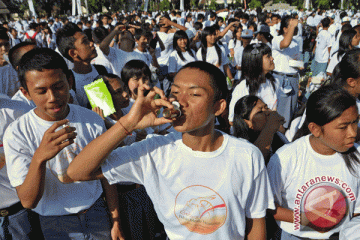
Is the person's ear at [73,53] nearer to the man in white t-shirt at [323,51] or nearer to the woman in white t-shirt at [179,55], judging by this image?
the woman in white t-shirt at [179,55]

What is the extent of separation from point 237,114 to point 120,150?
1487 mm

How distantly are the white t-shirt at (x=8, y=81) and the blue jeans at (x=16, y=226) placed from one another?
6.51 ft

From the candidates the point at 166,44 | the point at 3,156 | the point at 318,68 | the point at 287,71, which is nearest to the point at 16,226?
the point at 3,156

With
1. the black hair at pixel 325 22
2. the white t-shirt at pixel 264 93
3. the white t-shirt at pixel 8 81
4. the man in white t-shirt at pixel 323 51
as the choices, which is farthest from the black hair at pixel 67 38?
the black hair at pixel 325 22

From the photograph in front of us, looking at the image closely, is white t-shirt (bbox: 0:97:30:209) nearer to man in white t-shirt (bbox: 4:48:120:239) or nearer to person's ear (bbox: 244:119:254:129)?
man in white t-shirt (bbox: 4:48:120:239)

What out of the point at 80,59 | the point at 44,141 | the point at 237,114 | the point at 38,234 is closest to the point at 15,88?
the point at 80,59

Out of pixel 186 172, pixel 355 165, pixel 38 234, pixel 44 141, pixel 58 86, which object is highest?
pixel 58 86

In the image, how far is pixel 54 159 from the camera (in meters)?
1.89

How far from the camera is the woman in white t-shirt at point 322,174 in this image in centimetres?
181

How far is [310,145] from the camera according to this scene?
1896 millimetres

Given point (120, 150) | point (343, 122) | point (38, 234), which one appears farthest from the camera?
point (38, 234)

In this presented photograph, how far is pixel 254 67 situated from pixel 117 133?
264 cm

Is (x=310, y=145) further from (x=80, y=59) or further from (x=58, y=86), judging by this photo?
(x=80, y=59)

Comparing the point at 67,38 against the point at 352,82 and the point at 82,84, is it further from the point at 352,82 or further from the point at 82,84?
the point at 352,82
